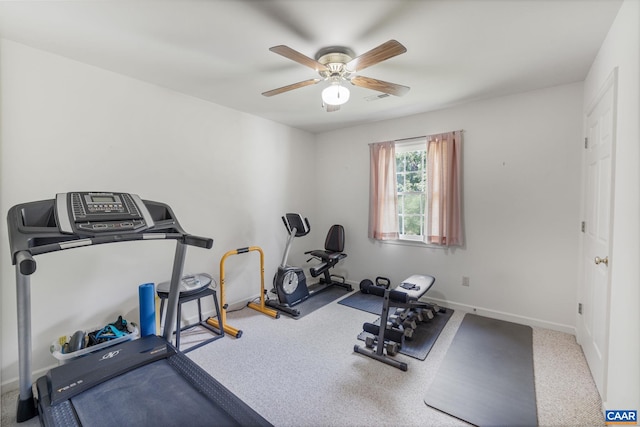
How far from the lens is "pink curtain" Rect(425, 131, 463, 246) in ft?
11.1

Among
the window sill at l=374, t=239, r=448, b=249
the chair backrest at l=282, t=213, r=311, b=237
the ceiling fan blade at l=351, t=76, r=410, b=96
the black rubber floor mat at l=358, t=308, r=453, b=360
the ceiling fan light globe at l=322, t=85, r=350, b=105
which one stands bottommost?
the black rubber floor mat at l=358, t=308, r=453, b=360

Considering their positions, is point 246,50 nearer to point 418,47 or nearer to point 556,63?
point 418,47

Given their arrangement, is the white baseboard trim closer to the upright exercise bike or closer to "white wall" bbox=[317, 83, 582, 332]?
"white wall" bbox=[317, 83, 582, 332]

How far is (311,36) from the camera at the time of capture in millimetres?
1952

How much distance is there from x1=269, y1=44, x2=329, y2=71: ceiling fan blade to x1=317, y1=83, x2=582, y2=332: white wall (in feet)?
7.10

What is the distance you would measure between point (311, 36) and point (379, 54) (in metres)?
0.53

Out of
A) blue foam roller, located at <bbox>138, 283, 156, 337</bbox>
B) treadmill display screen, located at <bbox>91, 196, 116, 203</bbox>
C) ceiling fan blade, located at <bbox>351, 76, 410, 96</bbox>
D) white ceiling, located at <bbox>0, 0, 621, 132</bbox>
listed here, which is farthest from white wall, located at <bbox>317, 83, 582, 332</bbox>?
treadmill display screen, located at <bbox>91, 196, 116, 203</bbox>

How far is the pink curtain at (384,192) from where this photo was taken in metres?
3.97

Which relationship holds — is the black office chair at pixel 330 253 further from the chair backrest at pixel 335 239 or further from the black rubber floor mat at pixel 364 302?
the black rubber floor mat at pixel 364 302

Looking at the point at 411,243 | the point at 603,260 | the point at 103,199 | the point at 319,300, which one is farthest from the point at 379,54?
the point at 319,300

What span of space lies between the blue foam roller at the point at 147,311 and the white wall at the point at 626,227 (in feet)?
10.4

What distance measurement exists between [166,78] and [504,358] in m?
4.01

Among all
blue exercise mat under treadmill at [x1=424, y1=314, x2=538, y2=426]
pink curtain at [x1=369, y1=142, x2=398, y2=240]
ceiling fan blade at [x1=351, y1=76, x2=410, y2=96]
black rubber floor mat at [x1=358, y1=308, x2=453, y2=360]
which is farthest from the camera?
pink curtain at [x1=369, y1=142, x2=398, y2=240]

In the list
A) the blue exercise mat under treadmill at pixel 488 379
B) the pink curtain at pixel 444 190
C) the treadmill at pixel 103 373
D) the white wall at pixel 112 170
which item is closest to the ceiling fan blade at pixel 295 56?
the treadmill at pixel 103 373
